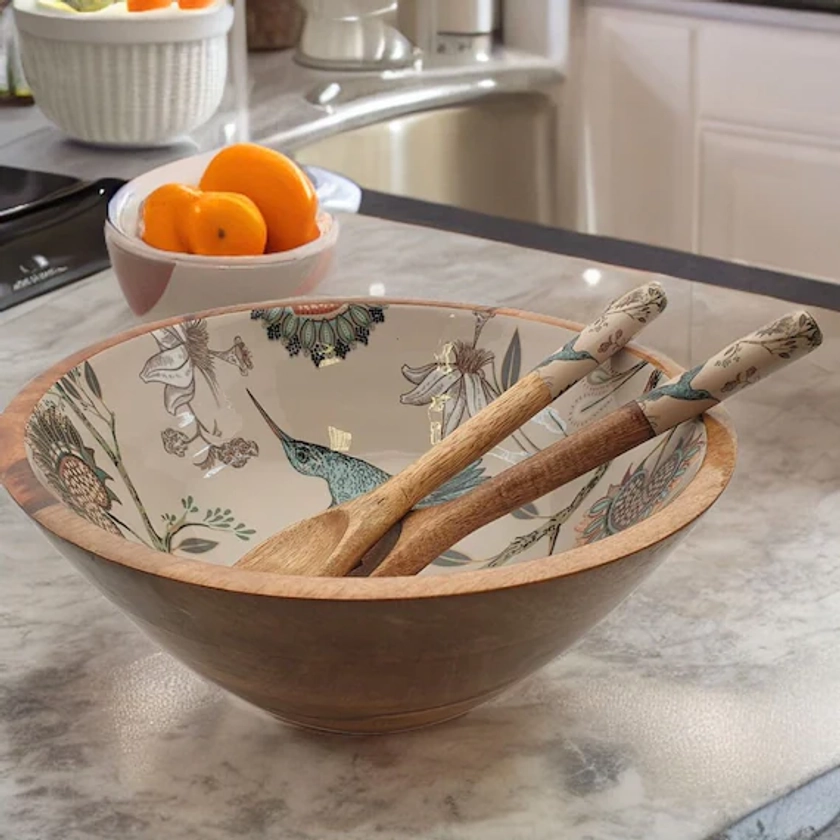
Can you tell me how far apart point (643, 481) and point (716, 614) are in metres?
0.10

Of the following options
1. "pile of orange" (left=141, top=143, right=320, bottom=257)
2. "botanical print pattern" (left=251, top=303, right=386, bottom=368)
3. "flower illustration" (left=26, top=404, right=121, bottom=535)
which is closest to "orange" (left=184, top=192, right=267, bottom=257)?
"pile of orange" (left=141, top=143, right=320, bottom=257)

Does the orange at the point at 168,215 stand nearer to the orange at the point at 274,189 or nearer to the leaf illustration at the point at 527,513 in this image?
the orange at the point at 274,189

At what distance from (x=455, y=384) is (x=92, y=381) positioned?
0.66ft

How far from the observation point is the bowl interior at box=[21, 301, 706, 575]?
739 mm

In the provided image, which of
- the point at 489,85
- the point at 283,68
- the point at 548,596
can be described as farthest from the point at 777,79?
the point at 548,596

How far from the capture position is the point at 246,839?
1.89ft

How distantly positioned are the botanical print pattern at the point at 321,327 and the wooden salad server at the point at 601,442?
0.17 meters

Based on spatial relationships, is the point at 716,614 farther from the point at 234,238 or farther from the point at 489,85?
the point at 489,85

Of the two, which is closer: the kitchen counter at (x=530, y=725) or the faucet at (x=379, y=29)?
the kitchen counter at (x=530, y=725)

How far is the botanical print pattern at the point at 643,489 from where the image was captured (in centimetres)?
65

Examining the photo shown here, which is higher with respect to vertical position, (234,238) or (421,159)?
(234,238)

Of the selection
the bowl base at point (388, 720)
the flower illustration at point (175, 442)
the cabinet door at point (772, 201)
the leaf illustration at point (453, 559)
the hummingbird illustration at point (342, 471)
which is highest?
the flower illustration at point (175, 442)

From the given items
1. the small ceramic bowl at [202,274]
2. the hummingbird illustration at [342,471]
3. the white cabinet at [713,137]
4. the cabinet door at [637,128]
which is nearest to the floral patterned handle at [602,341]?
the hummingbird illustration at [342,471]

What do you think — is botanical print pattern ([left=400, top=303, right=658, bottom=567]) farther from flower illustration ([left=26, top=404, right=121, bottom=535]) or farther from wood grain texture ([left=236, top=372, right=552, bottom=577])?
flower illustration ([left=26, top=404, right=121, bottom=535])
